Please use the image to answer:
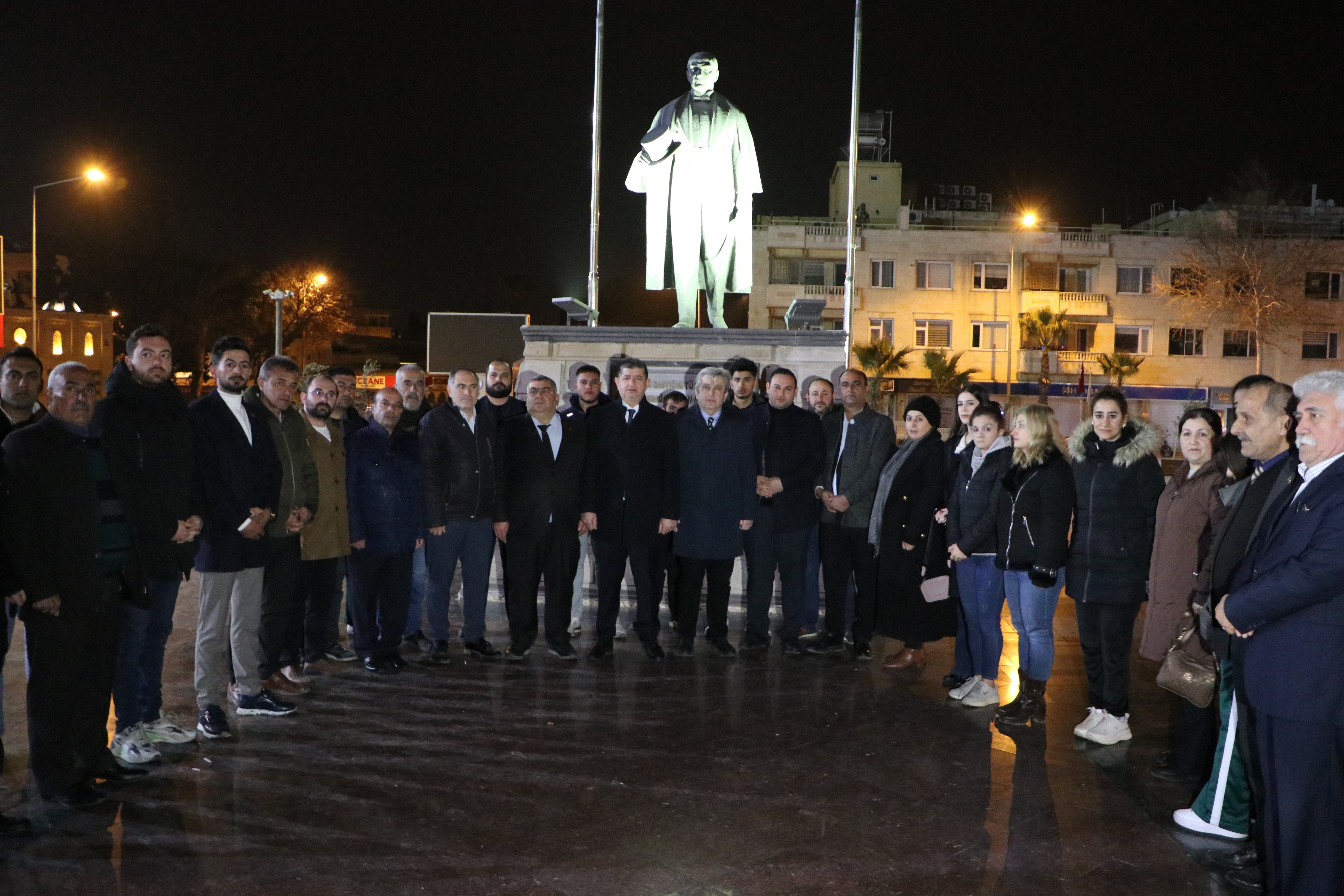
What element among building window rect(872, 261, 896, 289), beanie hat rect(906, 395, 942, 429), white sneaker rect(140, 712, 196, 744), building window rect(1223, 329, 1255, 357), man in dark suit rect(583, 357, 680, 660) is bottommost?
white sneaker rect(140, 712, 196, 744)

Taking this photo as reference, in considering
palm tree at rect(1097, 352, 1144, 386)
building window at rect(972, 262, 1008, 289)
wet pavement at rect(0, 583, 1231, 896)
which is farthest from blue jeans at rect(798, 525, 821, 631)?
palm tree at rect(1097, 352, 1144, 386)

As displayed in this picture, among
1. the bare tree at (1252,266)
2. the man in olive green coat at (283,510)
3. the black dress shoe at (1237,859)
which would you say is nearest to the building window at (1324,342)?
the bare tree at (1252,266)

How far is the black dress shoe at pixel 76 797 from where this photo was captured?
4.05 meters

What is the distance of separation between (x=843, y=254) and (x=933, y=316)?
13.5 feet

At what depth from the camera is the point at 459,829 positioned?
12.6ft

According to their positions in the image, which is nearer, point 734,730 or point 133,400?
point 133,400

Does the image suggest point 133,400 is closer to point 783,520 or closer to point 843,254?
point 783,520

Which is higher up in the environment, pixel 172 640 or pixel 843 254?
pixel 843 254

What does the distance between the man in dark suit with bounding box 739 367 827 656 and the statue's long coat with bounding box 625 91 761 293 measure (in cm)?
269

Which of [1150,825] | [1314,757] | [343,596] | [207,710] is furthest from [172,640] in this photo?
[1314,757]

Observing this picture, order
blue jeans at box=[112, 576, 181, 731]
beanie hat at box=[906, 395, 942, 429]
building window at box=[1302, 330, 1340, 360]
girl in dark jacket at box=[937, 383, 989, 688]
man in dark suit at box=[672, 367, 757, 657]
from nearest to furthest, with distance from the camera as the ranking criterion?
blue jeans at box=[112, 576, 181, 731] < girl in dark jacket at box=[937, 383, 989, 688] < beanie hat at box=[906, 395, 942, 429] < man in dark suit at box=[672, 367, 757, 657] < building window at box=[1302, 330, 1340, 360]

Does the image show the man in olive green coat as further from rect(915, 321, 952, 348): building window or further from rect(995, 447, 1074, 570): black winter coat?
rect(915, 321, 952, 348): building window

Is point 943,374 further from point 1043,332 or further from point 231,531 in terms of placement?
point 231,531

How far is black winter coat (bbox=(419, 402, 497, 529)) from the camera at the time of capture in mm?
6492
